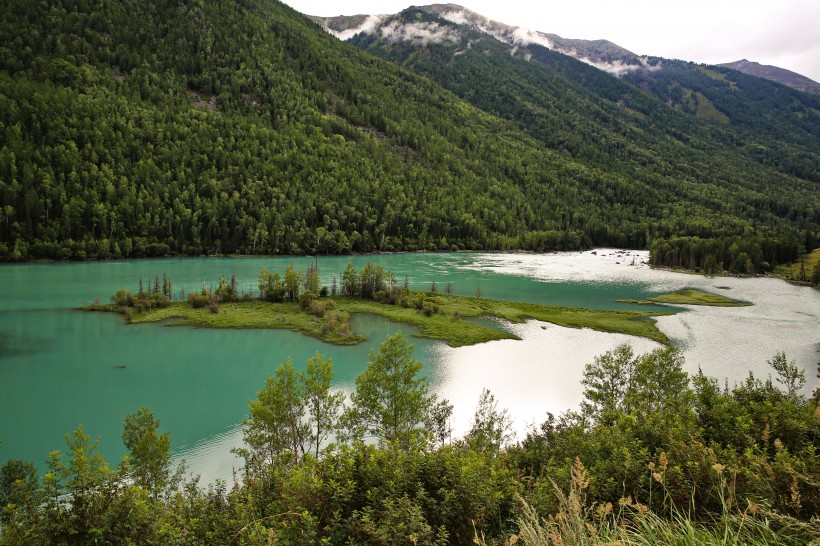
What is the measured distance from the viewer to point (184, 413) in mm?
38000

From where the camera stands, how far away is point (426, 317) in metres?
71.9

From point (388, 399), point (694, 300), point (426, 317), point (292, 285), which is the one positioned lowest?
point (426, 317)

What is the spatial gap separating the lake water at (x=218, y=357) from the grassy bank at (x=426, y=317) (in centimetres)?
237

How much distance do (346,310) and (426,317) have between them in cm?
1332

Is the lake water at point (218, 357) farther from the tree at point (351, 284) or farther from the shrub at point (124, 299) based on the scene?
the tree at point (351, 284)

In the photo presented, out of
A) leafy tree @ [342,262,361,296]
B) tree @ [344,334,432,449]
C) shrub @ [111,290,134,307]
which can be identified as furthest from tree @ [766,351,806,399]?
shrub @ [111,290,134,307]

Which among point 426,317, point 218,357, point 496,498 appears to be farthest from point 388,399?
point 426,317

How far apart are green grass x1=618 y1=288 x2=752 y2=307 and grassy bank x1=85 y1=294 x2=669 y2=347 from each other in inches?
656

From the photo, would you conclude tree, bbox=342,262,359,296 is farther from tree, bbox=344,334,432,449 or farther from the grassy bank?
tree, bbox=344,334,432,449

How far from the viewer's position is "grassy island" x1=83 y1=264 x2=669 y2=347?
2549 inches

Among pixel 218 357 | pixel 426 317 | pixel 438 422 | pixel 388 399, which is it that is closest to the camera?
pixel 388 399

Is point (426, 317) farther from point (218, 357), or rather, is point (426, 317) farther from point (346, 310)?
point (218, 357)

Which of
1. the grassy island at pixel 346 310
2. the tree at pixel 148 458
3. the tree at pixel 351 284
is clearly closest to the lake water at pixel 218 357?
the grassy island at pixel 346 310

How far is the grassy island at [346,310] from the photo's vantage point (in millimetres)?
64750
